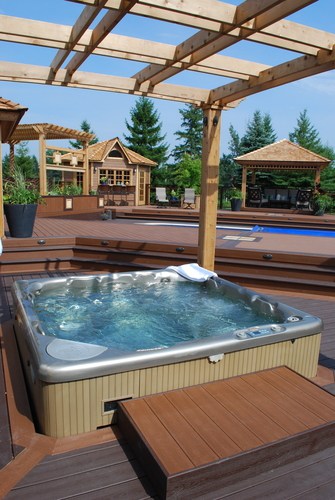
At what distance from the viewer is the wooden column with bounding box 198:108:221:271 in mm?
4613

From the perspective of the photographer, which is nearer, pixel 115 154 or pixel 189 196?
pixel 189 196

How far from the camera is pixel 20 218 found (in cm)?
619

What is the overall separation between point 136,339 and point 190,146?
26.6 meters

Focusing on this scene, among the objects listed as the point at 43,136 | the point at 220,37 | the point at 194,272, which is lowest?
the point at 194,272

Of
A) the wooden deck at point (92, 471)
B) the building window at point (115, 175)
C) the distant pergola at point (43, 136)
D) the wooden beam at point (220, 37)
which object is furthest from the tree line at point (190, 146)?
the wooden deck at point (92, 471)

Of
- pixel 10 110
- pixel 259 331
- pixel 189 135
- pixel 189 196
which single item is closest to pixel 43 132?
pixel 10 110

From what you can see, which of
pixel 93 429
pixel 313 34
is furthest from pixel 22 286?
pixel 313 34

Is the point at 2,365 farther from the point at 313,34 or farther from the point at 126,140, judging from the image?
the point at 126,140

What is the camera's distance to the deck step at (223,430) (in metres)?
1.73

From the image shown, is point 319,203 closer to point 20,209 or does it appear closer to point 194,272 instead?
point 194,272

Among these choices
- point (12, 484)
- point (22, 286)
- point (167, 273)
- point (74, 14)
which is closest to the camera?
point (12, 484)

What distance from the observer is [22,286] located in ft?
12.7

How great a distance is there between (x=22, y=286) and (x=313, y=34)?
3.43 meters

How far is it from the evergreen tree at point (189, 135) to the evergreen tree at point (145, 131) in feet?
13.3
